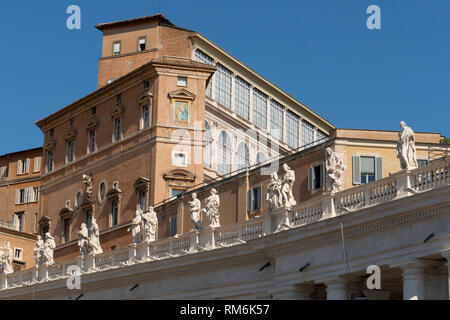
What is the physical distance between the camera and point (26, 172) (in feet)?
357

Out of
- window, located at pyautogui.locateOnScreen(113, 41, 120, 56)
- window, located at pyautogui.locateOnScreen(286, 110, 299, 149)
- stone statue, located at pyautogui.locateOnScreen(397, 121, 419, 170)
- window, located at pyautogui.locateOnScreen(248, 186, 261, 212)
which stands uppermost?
window, located at pyautogui.locateOnScreen(113, 41, 120, 56)

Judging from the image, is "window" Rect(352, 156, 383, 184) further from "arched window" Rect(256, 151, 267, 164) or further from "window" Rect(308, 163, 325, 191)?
"arched window" Rect(256, 151, 267, 164)

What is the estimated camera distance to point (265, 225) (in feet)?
157

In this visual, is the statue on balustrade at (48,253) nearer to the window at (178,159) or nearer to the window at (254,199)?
the window at (178,159)

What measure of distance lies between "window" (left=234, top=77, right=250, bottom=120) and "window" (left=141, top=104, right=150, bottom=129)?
15.0 meters

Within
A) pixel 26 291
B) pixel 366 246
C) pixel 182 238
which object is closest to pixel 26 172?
pixel 26 291

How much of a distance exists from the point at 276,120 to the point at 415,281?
62.6 m

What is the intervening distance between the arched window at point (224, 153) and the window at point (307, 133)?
18078mm

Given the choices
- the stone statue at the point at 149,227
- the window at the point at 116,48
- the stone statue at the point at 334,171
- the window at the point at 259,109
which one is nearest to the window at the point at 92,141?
Answer: the window at the point at 116,48

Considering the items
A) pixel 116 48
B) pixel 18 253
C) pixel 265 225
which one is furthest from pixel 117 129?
pixel 265 225

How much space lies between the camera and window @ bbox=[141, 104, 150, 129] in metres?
78.2

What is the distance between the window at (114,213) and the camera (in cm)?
7875

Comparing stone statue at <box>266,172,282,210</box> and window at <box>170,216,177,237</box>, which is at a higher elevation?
window at <box>170,216,177,237</box>

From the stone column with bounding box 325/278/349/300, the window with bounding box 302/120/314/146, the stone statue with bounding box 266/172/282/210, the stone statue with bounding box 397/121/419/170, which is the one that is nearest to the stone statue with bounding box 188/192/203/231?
the stone statue with bounding box 266/172/282/210
